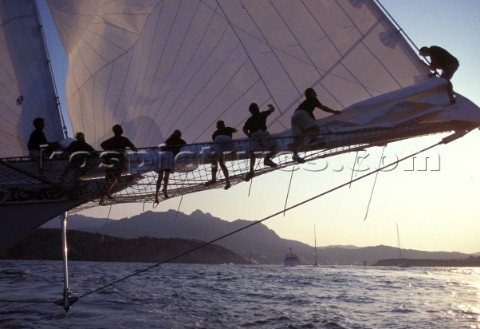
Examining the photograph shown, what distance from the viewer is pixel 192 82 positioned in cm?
699

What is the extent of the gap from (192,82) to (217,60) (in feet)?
1.69

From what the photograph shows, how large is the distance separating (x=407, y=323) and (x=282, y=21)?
12693mm

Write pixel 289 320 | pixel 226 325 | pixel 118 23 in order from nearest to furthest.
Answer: pixel 118 23 → pixel 226 325 → pixel 289 320

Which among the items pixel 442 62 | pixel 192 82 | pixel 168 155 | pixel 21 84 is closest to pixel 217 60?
pixel 192 82

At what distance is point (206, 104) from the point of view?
698cm

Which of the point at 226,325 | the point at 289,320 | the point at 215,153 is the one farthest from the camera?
the point at 289,320

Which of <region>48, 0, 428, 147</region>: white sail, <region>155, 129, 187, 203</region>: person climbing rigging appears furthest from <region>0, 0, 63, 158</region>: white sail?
<region>155, 129, 187, 203</region>: person climbing rigging

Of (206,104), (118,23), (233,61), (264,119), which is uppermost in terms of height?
(118,23)

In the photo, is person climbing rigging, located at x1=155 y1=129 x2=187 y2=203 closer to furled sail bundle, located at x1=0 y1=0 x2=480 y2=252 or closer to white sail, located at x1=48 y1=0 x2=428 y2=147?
furled sail bundle, located at x1=0 y1=0 x2=480 y2=252

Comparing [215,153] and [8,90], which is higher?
[8,90]

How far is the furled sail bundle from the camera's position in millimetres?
5832

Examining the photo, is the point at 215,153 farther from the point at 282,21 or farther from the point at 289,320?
the point at 289,320

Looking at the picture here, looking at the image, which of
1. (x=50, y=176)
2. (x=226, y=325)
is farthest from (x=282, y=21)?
(x=226, y=325)

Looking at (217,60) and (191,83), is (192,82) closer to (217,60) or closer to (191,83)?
(191,83)
